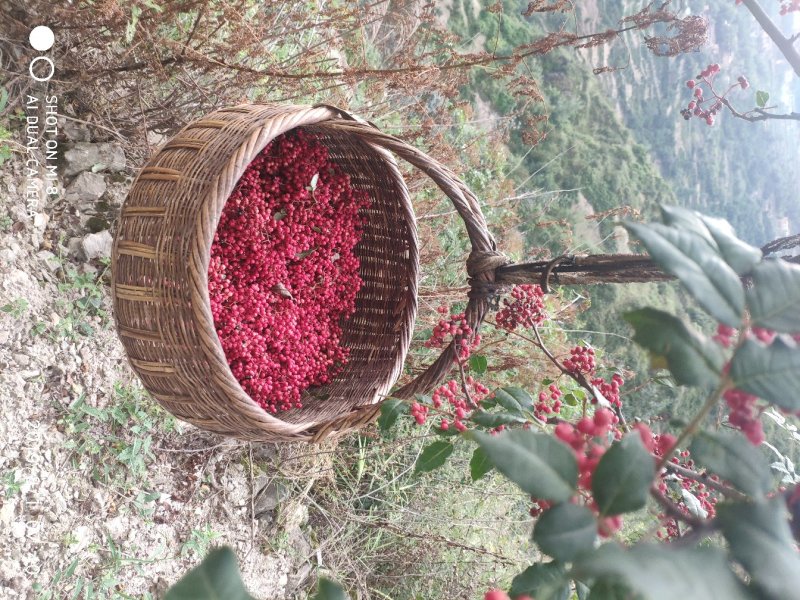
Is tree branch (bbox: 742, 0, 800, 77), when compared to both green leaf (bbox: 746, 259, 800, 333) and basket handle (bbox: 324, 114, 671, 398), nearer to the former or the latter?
basket handle (bbox: 324, 114, 671, 398)

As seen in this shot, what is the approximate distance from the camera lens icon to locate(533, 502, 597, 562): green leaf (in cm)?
148

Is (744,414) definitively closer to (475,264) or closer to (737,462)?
(737,462)

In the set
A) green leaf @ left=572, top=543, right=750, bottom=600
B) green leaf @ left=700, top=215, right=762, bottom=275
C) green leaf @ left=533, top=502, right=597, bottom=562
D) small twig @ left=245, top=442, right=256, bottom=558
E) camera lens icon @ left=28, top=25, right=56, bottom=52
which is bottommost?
small twig @ left=245, top=442, right=256, bottom=558

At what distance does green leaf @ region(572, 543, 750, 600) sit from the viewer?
0.26 m

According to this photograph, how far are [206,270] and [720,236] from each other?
75 cm

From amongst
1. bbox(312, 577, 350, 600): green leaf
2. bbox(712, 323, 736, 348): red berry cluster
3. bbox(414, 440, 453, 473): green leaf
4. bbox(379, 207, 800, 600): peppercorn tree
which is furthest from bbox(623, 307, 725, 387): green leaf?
bbox(414, 440, 453, 473): green leaf

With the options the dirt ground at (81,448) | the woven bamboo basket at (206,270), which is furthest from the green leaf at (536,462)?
the dirt ground at (81,448)

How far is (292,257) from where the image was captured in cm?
144

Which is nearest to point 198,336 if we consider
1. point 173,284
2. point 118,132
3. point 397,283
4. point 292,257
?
point 173,284

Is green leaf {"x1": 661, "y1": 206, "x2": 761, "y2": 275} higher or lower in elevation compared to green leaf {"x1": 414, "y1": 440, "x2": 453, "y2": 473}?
higher

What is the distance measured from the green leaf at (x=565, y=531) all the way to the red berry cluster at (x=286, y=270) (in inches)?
39.4

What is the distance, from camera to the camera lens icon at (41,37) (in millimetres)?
1308

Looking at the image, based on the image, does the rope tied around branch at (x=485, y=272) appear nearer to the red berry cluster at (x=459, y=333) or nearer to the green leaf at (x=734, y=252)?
the red berry cluster at (x=459, y=333)

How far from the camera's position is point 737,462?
0.40 metres
